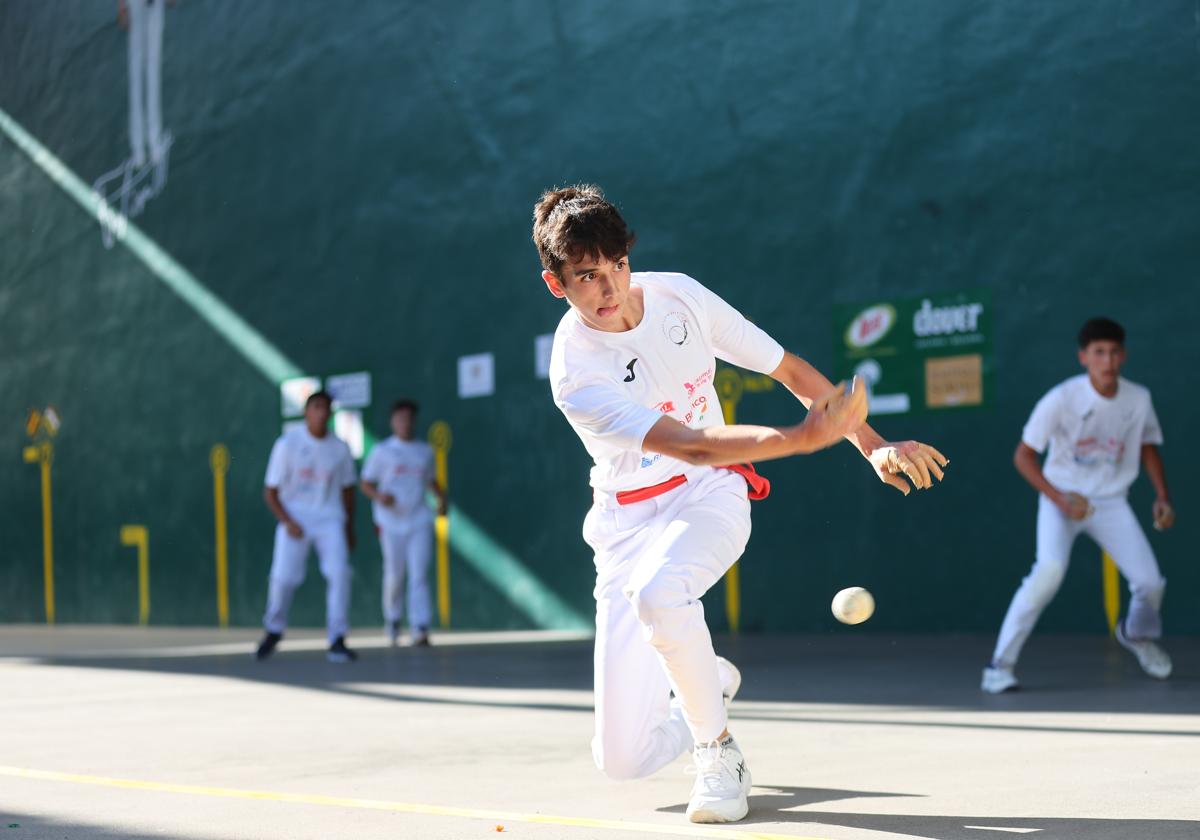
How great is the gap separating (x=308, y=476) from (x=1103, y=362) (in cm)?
542

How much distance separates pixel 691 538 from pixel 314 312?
11.0 m

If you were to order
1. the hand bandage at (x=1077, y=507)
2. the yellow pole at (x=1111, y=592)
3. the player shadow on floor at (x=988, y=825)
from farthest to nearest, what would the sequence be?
the yellow pole at (x=1111, y=592) → the hand bandage at (x=1077, y=507) → the player shadow on floor at (x=988, y=825)

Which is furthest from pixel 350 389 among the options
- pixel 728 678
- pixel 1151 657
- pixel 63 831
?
pixel 63 831

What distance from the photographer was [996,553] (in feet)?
35.9

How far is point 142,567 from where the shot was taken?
1691cm

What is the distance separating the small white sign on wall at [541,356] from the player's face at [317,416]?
229 centimetres

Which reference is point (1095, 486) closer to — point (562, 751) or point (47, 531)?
point (562, 751)

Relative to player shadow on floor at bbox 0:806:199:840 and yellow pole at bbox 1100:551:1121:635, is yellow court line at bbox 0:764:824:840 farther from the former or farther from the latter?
yellow pole at bbox 1100:551:1121:635

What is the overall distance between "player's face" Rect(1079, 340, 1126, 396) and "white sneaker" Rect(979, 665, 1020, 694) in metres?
1.38

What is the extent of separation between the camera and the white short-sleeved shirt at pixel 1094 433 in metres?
8.04

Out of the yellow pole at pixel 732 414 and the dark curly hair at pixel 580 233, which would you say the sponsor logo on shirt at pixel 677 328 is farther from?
the yellow pole at pixel 732 414

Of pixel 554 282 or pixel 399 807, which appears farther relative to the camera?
pixel 399 807

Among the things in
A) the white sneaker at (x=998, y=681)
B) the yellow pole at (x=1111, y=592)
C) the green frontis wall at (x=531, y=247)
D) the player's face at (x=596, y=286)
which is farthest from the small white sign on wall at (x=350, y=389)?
the player's face at (x=596, y=286)

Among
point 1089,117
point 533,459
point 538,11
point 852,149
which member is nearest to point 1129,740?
point 1089,117
